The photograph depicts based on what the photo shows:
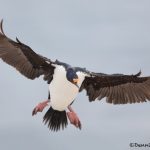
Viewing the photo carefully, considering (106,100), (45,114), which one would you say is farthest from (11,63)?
(106,100)

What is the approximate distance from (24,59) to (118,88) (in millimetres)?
4166

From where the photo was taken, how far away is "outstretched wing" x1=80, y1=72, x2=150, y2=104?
29469mm

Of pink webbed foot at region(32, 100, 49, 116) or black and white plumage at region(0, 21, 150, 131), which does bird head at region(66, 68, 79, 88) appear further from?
pink webbed foot at region(32, 100, 49, 116)

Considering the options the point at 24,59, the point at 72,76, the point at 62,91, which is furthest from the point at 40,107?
the point at 24,59

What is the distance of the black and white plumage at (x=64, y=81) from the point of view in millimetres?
26375

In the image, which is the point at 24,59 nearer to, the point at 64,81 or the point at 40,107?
the point at 40,107

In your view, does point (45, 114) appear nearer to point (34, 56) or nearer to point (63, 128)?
point (63, 128)

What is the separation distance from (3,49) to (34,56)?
1270 mm

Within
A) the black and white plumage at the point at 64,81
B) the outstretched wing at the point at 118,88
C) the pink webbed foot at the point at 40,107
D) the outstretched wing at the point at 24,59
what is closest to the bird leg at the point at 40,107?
the pink webbed foot at the point at 40,107

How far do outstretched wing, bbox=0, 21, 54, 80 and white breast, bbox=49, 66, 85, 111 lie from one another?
4.07 ft

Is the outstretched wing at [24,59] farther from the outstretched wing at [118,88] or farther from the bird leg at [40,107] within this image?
the outstretched wing at [118,88]

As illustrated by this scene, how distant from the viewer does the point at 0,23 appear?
26.5 meters

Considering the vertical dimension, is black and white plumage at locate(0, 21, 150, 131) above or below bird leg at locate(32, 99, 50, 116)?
above

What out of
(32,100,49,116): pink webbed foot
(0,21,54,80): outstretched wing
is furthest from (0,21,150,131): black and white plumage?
(32,100,49,116): pink webbed foot
